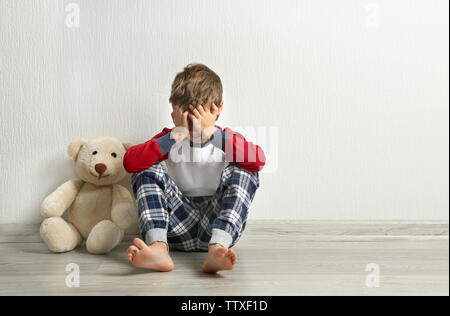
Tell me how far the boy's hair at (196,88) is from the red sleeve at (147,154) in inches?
4.6

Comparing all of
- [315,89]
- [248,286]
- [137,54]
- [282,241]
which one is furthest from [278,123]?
[248,286]

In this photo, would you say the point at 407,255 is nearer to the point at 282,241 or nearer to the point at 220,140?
the point at 282,241

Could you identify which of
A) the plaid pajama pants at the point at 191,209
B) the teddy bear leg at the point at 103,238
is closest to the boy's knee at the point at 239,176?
the plaid pajama pants at the point at 191,209

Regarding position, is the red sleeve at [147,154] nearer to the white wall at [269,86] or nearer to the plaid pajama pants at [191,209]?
the plaid pajama pants at [191,209]

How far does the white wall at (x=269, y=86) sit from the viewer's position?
1473 mm

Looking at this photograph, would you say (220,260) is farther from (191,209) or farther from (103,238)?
(103,238)

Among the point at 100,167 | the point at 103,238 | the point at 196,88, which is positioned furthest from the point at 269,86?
the point at 103,238

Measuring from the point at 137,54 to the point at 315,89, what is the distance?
1.97 feet

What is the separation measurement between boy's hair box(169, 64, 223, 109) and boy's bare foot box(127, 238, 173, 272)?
0.42 meters

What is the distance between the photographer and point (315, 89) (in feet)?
4.93

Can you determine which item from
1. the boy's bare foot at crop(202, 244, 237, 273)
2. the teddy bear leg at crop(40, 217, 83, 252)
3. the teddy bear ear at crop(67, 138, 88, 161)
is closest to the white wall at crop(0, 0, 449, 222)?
the teddy bear ear at crop(67, 138, 88, 161)

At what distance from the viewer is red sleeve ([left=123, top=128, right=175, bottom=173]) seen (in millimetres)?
1244

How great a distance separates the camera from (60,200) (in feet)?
4.54

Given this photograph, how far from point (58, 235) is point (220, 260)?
0.54 metres
